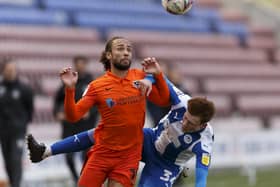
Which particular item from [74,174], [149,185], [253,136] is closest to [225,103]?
[253,136]

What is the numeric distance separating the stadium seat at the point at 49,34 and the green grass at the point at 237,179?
6322 mm

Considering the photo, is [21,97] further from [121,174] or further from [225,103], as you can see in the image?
[225,103]

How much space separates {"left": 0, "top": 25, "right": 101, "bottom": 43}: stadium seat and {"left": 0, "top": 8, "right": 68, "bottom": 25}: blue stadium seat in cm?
22

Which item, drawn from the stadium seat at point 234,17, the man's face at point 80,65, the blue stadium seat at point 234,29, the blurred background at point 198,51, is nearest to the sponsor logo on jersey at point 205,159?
the man's face at point 80,65

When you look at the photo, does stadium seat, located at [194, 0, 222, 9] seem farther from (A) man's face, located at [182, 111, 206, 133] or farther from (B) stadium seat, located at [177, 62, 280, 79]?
(A) man's face, located at [182, 111, 206, 133]

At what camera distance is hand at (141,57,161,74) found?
8.30 m

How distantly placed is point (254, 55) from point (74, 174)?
1331cm

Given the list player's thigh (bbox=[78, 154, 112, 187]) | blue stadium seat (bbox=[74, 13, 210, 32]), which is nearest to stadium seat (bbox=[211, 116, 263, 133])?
blue stadium seat (bbox=[74, 13, 210, 32])

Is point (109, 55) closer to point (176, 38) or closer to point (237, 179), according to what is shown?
point (237, 179)

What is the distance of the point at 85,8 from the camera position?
23.3 meters

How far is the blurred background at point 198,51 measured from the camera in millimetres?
17484

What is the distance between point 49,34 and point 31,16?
2.11ft

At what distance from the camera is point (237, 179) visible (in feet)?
51.9

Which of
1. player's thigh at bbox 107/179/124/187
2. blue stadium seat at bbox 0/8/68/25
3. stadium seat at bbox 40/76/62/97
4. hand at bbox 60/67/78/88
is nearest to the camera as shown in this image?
hand at bbox 60/67/78/88
